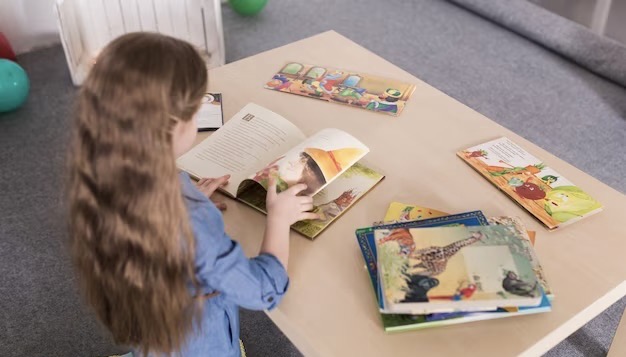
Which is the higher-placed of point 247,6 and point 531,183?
point 531,183

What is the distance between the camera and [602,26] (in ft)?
8.13

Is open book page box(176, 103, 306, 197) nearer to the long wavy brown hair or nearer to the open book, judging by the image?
the open book

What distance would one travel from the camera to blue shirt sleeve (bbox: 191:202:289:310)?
2.55 ft

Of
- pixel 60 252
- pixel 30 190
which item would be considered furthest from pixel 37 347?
pixel 30 190

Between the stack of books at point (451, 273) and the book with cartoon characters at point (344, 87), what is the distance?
1.37ft

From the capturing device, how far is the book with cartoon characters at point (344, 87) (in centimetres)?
130

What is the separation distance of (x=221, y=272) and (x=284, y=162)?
0.31 meters

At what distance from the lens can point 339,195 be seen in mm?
1053

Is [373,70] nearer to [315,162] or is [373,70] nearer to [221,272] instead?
[315,162]

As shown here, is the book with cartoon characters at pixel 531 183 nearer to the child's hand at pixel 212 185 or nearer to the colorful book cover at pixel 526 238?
the colorful book cover at pixel 526 238

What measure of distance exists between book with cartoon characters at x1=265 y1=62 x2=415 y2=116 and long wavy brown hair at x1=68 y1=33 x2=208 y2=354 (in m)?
0.59

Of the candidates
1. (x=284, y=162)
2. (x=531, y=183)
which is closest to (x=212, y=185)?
(x=284, y=162)

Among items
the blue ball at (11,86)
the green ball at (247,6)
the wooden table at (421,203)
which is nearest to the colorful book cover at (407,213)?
the wooden table at (421,203)

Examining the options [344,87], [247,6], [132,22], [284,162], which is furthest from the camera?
[247,6]
